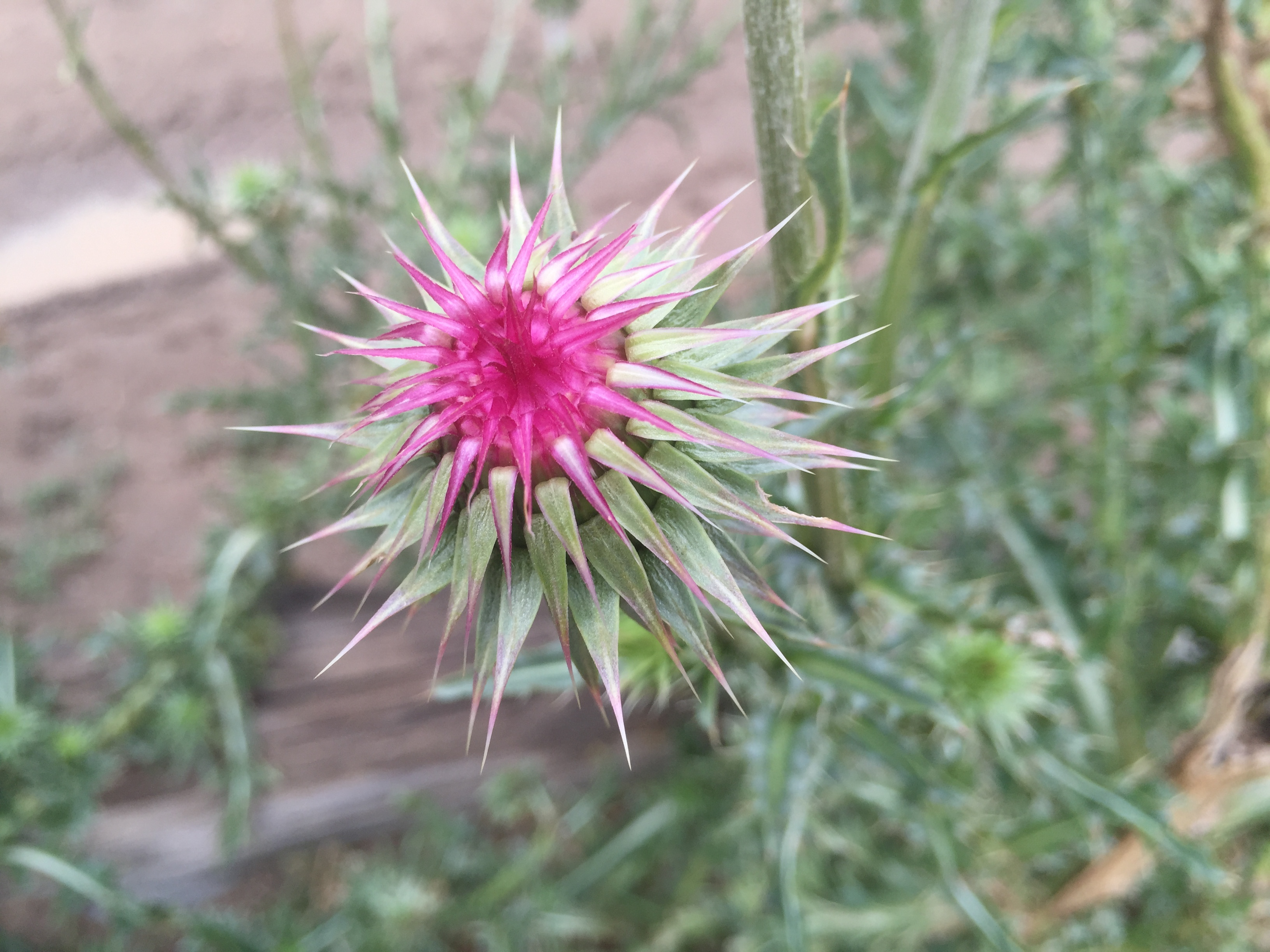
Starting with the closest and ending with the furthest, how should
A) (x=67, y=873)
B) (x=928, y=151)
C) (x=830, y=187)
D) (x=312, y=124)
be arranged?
(x=830, y=187) → (x=928, y=151) → (x=67, y=873) → (x=312, y=124)

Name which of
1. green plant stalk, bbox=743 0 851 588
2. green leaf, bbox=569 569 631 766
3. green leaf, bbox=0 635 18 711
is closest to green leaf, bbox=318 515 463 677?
green leaf, bbox=569 569 631 766

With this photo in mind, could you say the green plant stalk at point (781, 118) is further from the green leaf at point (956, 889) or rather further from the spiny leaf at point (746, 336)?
the green leaf at point (956, 889)

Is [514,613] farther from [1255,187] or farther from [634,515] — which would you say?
[1255,187]

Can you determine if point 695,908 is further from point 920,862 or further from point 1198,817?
point 1198,817

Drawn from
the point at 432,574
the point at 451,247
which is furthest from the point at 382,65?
the point at 432,574

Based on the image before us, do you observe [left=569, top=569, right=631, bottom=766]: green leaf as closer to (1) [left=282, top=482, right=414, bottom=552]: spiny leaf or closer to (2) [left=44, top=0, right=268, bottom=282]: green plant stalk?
(1) [left=282, top=482, right=414, bottom=552]: spiny leaf

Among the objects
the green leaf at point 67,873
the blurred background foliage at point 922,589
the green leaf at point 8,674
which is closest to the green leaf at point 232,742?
the blurred background foliage at point 922,589
